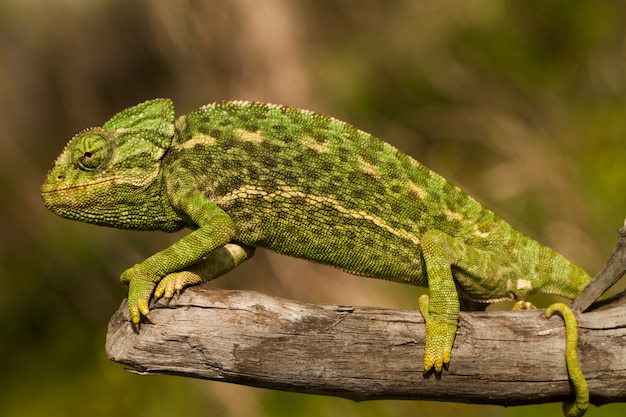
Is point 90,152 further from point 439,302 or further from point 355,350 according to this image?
point 439,302

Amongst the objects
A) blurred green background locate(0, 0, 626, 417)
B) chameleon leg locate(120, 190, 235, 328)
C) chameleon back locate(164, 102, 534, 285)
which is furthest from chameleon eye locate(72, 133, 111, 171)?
blurred green background locate(0, 0, 626, 417)

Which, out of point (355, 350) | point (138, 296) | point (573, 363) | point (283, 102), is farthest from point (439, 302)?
point (283, 102)

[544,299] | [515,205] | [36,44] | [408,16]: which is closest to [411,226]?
[544,299]

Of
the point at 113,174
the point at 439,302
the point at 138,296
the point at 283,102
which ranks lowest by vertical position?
the point at 138,296

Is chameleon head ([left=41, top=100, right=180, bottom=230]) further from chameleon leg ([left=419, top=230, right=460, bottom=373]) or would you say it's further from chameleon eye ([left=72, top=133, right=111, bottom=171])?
chameleon leg ([left=419, top=230, right=460, bottom=373])

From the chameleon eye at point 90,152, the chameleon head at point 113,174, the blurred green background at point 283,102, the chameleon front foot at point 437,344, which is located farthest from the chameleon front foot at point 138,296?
the blurred green background at point 283,102

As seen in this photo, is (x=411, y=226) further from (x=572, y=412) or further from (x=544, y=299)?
(x=544, y=299)
